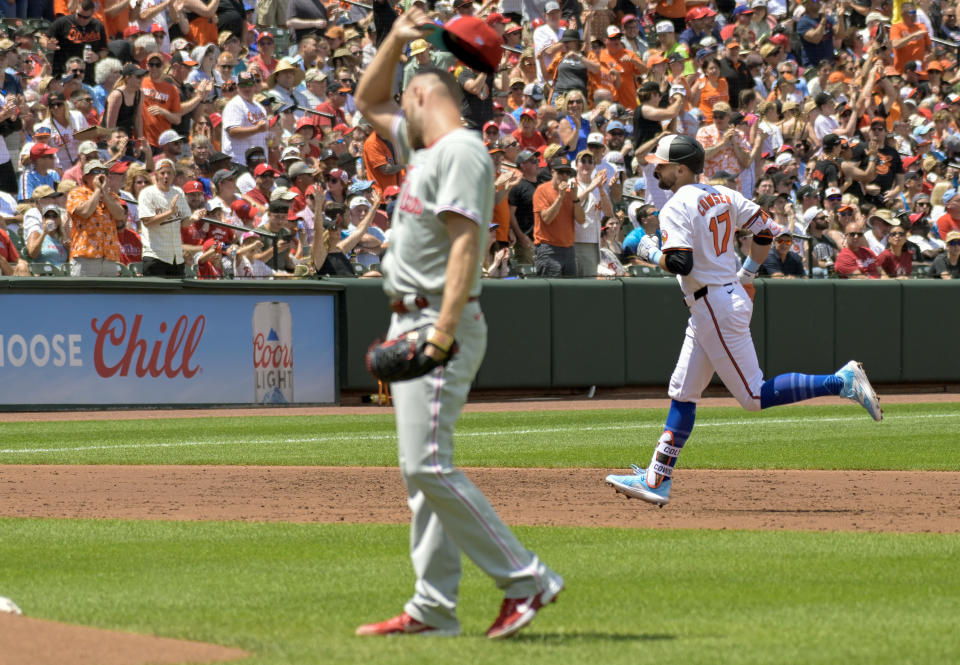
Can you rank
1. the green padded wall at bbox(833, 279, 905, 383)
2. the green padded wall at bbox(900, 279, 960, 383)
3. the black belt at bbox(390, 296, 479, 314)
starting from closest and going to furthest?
the black belt at bbox(390, 296, 479, 314) → the green padded wall at bbox(833, 279, 905, 383) → the green padded wall at bbox(900, 279, 960, 383)

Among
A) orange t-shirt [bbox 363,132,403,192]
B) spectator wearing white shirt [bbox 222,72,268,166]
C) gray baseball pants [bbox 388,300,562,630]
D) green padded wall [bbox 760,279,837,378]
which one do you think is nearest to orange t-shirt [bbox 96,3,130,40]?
spectator wearing white shirt [bbox 222,72,268,166]

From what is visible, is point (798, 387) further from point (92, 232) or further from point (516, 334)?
point (516, 334)

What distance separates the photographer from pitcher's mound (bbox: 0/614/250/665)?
Answer: 4.60 metres

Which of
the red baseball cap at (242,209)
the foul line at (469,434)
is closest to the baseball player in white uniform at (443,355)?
the foul line at (469,434)

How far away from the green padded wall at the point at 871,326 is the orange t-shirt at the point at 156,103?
8.85 meters

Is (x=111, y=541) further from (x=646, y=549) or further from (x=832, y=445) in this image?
(x=832, y=445)

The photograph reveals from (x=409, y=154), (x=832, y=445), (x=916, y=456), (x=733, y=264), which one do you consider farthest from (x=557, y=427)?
(x=409, y=154)

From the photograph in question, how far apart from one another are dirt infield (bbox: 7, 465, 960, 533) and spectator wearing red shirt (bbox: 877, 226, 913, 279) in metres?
10.6

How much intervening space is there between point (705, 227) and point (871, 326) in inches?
485

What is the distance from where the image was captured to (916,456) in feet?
40.1

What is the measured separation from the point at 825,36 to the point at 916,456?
1701 cm

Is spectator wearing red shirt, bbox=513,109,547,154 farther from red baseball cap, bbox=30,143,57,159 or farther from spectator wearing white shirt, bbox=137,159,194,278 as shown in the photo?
red baseball cap, bbox=30,143,57,159

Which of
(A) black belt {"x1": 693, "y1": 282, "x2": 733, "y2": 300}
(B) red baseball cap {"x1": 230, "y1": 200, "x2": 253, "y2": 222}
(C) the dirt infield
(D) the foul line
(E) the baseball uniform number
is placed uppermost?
(B) red baseball cap {"x1": 230, "y1": 200, "x2": 253, "y2": 222}

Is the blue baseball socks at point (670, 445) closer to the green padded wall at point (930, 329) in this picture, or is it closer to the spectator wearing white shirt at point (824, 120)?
the green padded wall at point (930, 329)
